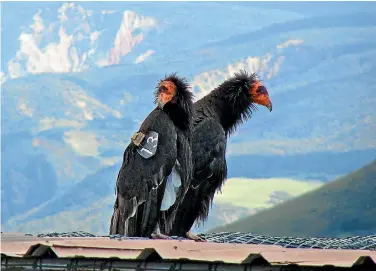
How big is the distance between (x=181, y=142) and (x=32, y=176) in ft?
155

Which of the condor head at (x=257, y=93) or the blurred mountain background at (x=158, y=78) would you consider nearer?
the condor head at (x=257, y=93)

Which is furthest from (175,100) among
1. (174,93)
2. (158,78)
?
(158,78)

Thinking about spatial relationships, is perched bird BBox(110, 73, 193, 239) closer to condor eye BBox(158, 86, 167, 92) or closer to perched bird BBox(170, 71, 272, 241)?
condor eye BBox(158, 86, 167, 92)

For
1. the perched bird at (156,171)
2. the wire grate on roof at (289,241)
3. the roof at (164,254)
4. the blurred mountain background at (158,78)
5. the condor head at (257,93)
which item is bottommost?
the roof at (164,254)

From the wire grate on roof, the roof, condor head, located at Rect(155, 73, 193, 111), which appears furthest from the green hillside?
the roof

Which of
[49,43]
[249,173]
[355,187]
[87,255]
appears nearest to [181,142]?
[87,255]

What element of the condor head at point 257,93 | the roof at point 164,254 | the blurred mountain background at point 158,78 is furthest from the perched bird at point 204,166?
the blurred mountain background at point 158,78

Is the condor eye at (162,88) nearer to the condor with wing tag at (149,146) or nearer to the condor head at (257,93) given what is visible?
the condor with wing tag at (149,146)

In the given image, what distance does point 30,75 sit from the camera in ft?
219

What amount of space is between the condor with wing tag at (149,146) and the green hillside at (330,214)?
25.7 metres

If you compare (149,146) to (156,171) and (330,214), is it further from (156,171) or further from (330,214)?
(330,214)

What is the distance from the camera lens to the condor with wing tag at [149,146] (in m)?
12.7

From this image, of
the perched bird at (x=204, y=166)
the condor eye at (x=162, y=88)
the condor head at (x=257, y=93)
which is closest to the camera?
the condor eye at (x=162, y=88)

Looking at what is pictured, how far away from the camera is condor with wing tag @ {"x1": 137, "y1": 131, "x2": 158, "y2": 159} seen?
41.7ft
